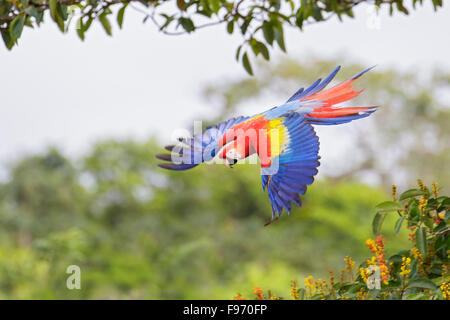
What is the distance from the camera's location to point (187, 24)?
1.36 metres

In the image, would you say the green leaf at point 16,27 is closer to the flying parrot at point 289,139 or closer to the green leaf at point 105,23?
the green leaf at point 105,23

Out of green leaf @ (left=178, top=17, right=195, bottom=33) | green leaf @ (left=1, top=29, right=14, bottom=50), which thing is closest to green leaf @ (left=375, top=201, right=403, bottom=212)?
green leaf @ (left=178, top=17, right=195, bottom=33)

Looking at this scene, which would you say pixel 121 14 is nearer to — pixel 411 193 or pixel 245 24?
pixel 245 24

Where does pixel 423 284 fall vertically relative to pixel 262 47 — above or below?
below

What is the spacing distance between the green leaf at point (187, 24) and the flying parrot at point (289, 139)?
1.36ft

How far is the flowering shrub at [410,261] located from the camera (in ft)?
3.24

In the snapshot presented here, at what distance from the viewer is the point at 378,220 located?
1.11m

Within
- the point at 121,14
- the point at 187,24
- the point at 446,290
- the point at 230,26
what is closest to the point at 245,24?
the point at 230,26

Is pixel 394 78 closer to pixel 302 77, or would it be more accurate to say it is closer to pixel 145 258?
pixel 302 77

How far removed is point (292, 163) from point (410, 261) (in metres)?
0.33

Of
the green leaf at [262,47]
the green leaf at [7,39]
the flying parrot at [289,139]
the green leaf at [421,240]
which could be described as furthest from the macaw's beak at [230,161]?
the green leaf at [7,39]

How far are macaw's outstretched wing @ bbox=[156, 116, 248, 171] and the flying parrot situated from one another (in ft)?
0.12
